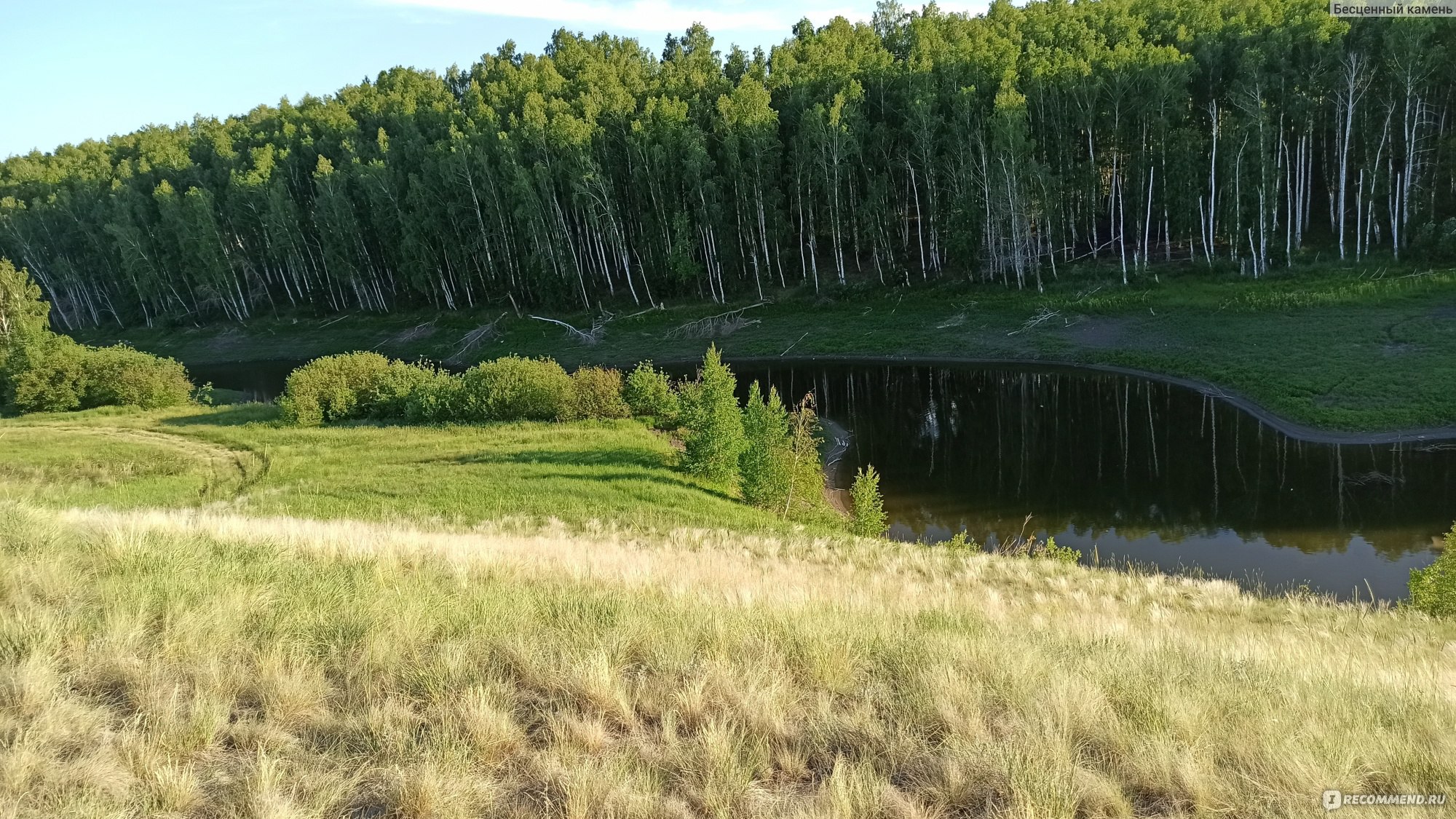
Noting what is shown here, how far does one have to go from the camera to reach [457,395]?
105 ft

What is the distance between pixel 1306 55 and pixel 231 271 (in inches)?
3351

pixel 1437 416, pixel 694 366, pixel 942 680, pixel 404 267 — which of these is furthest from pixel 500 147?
pixel 942 680

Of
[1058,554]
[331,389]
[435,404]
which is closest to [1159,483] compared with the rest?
[1058,554]

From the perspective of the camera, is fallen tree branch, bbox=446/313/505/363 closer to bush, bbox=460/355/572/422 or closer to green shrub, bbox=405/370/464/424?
green shrub, bbox=405/370/464/424

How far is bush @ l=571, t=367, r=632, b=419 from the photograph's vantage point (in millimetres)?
30797

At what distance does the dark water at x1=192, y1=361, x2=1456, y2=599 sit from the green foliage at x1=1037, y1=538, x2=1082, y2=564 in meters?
1.33

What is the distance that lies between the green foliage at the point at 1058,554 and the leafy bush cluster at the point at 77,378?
41763 millimetres

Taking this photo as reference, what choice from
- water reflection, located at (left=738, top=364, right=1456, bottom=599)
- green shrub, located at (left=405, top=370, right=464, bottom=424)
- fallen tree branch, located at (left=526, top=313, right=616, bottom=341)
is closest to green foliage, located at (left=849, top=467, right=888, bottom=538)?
water reflection, located at (left=738, top=364, right=1456, bottom=599)

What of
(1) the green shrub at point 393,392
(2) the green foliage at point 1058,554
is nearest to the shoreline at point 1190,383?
(2) the green foliage at point 1058,554

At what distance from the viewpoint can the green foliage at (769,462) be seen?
2117 cm

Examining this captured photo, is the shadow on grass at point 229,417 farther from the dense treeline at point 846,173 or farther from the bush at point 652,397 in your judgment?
the dense treeline at point 846,173

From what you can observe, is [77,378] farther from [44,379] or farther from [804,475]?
[804,475]

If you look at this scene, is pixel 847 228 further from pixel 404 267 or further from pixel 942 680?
pixel 942 680

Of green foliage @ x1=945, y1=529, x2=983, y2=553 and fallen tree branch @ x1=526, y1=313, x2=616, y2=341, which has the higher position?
fallen tree branch @ x1=526, y1=313, x2=616, y2=341
